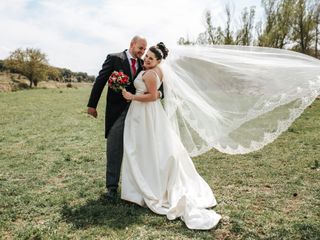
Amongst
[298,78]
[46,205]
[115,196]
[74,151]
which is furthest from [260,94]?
[74,151]

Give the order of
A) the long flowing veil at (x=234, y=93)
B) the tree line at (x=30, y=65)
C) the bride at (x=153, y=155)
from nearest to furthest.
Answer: the long flowing veil at (x=234, y=93) < the bride at (x=153, y=155) < the tree line at (x=30, y=65)

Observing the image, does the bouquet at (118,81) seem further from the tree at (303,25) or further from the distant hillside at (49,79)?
the distant hillside at (49,79)

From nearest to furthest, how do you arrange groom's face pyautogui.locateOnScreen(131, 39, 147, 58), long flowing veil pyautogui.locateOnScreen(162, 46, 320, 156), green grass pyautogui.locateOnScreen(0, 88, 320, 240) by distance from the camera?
green grass pyautogui.locateOnScreen(0, 88, 320, 240) → long flowing veil pyautogui.locateOnScreen(162, 46, 320, 156) → groom's face pyautogui.locateOnScreen(131, 39, 147, 58)

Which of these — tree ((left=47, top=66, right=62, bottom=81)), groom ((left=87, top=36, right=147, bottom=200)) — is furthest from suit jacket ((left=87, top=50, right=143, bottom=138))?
tree ((left=47, top=66, right=62, bottom=81))

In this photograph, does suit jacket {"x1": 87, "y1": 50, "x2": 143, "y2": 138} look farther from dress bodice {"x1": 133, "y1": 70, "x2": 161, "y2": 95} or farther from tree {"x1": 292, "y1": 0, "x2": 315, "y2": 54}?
tree {"x1": 292, "y1": 0, "x2": 315, "y2": 54}

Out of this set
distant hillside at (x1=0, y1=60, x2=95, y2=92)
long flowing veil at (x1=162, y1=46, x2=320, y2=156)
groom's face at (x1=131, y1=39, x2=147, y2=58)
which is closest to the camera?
long flowing veil at (x1=162, y1=46, x2=320, y2=156)

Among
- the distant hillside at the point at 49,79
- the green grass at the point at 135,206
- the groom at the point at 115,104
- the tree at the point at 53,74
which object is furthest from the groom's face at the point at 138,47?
the tree at the point at 53,74

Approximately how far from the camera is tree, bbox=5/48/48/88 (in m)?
84.9

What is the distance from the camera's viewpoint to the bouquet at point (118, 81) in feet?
17.8

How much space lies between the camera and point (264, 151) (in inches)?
368

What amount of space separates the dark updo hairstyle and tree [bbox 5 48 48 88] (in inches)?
3247

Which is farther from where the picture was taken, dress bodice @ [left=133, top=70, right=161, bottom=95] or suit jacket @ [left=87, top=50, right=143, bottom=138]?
suit jacket @ [left=87, top=50, right=143, bottom=138]

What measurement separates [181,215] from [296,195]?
2.12 meters

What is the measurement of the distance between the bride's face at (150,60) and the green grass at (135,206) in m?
2.11
